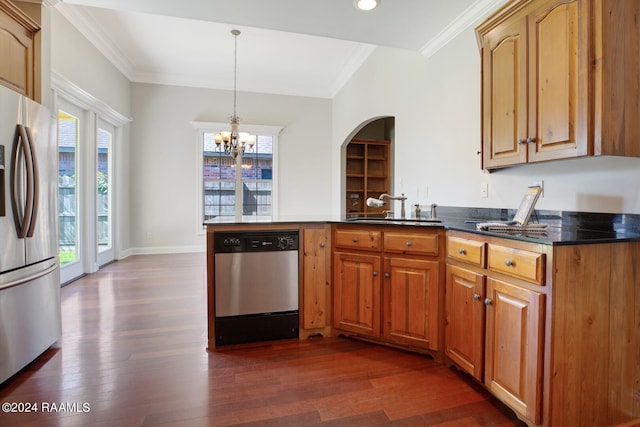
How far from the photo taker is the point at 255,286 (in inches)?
93.1

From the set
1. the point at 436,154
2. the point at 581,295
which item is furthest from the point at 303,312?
the point at 436,154

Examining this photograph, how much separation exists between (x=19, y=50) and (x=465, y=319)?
3331 millimetres

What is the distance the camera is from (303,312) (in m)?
2.47

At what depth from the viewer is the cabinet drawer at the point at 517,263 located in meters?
1.40

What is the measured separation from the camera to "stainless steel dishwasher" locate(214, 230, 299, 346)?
2.32m

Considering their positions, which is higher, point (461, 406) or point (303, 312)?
point (303, 312)

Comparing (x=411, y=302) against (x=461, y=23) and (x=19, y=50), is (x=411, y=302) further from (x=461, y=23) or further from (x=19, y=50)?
(x=19, y=50)

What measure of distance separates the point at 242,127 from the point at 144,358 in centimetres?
493

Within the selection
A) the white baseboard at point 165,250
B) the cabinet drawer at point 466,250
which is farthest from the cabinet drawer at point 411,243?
the white baseboard at point 165,250

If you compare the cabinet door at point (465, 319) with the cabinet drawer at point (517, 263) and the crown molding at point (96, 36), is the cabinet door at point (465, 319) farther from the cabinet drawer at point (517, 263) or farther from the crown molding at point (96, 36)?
the crown molding at point (96, 36)

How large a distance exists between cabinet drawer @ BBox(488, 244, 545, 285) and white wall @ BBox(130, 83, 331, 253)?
4.61 m

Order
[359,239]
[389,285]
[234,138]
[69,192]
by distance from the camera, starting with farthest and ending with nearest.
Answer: [234,138], [69,192], [359,239], [389,285]

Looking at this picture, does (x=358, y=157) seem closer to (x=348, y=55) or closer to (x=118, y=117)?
(x=348, y=55)

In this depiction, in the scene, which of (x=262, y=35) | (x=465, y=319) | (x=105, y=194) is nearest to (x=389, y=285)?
(x=465, y=319)
